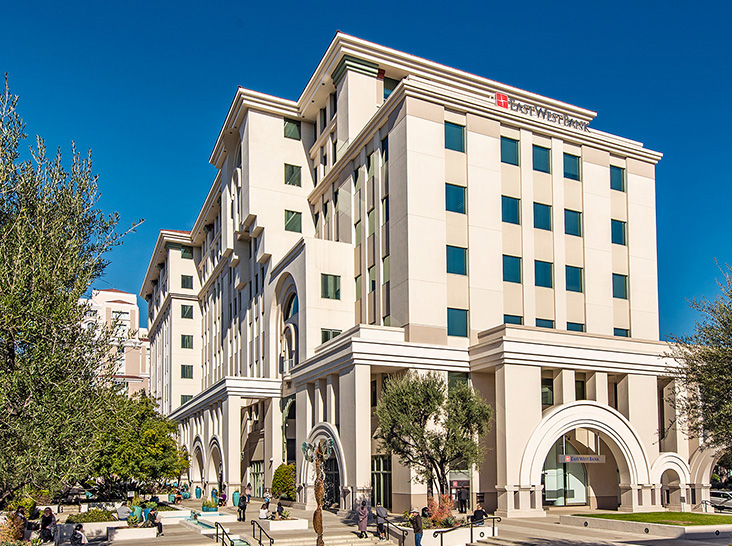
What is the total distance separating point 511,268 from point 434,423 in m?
14.6

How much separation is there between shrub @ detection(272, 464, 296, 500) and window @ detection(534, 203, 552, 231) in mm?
21042

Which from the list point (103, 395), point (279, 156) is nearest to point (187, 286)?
point (279, 156)

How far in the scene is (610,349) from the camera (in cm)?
3759

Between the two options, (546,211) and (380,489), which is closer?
(380,489)

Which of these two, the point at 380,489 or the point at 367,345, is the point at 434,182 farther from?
the point at 380,489

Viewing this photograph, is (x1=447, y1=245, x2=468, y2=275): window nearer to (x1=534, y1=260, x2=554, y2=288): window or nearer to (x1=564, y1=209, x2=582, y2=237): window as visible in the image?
(x1=534, y1=260, x2=554, y2=288): window

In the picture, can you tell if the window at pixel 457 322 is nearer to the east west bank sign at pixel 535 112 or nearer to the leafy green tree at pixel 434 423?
the leafy green tree at pixel 434 423

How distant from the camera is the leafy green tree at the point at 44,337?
16594 mm

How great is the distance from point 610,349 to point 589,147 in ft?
49.7

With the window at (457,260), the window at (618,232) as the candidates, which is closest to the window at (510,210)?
A: the window at (457,260)

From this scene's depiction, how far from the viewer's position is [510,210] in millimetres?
43469

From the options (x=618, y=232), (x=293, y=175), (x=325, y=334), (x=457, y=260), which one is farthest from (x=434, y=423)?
(x=293, y=175)

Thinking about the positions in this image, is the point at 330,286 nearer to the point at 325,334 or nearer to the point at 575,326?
the point at 325,334

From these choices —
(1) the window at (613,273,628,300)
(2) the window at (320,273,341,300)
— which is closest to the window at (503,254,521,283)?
(1) the window at (613,273,628,300)
